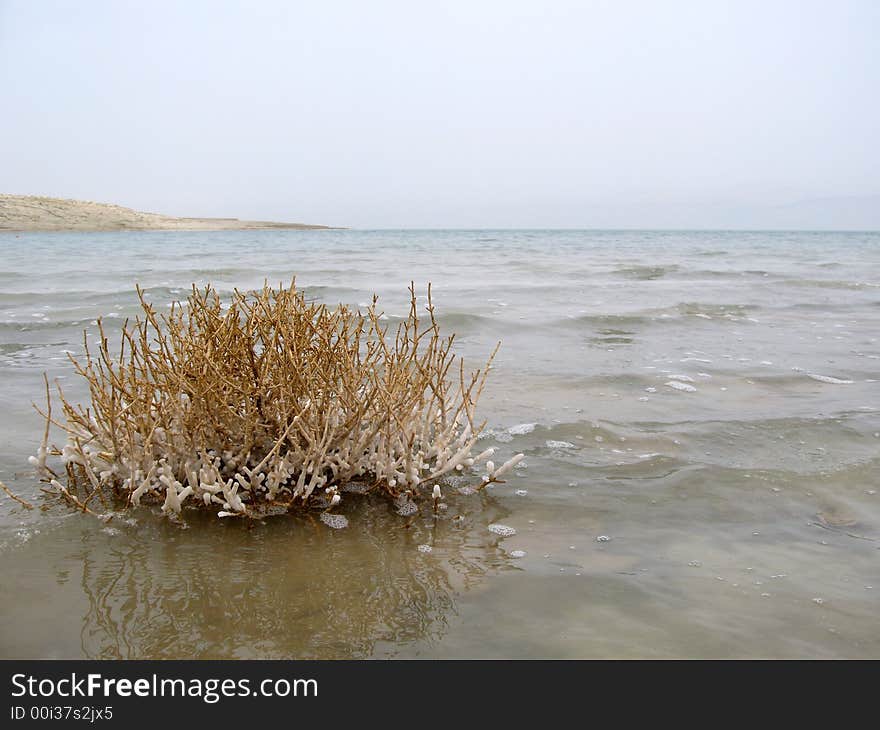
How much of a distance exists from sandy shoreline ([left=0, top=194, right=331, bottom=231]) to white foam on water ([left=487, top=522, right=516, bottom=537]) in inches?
1987

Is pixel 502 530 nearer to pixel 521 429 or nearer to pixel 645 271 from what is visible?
pixel 521 429

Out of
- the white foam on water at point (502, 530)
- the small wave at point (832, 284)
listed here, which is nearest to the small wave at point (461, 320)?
the white foam on water at point (502, 530)

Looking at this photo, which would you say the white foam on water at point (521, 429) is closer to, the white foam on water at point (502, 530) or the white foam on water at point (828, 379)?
the white foam on water at point (502, 530)

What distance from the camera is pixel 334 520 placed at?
334 centimetres

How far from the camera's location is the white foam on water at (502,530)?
3323 millimetres

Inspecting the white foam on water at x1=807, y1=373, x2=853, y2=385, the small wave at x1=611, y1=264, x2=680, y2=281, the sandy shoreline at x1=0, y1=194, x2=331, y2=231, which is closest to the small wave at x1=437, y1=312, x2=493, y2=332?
the white foam on water at x1=807, y1=373, x2=853, y2=385

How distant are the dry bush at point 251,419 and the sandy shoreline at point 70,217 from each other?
163 feet

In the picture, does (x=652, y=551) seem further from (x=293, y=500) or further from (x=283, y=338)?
(x=283, y=338)
